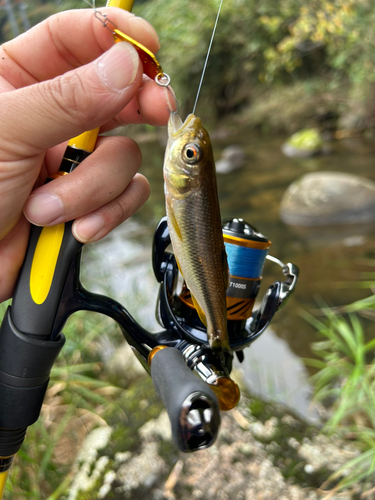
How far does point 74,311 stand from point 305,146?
10596mm

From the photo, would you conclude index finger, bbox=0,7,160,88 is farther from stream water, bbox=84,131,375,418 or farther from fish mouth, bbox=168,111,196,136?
stream water, bbox=84,131,375,418

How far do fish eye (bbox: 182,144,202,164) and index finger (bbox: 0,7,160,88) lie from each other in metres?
0.36

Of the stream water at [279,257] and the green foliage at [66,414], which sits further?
the stream water at [279,257]

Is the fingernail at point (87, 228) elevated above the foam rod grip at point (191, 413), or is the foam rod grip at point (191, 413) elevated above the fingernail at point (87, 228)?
the fingernail at point (87, 228)

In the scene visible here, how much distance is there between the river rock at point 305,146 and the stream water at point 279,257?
1.10 feet

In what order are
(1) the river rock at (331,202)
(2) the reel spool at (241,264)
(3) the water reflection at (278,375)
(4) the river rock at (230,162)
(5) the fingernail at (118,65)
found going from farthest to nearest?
1. (4) the river rock at (230,162)
2. (1) the river rock at (331,202)
3. (3) the water reflection at (278,375)
4. (2) the reel spool at (241,264)
5. (5) the fingernail at (118,65)

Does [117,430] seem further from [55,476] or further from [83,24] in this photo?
[83,24]

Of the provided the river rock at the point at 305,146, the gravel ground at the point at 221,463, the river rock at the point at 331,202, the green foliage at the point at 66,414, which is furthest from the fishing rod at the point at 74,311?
the river rock at the point at 305,146

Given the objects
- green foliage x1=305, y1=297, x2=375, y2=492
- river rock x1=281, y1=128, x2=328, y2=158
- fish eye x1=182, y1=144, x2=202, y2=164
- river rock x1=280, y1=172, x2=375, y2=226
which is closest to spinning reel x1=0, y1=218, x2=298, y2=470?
fish eye x1=182, y1=144, x2=202, y2=164

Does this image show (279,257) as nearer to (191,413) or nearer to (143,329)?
(143,329)

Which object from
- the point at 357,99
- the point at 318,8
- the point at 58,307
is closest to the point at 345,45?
the point at 318,8

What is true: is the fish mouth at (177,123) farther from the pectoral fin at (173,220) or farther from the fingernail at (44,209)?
the fingernail at (44,209)

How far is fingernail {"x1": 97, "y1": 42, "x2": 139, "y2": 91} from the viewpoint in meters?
0.97

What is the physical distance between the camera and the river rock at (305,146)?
34.9 feet
